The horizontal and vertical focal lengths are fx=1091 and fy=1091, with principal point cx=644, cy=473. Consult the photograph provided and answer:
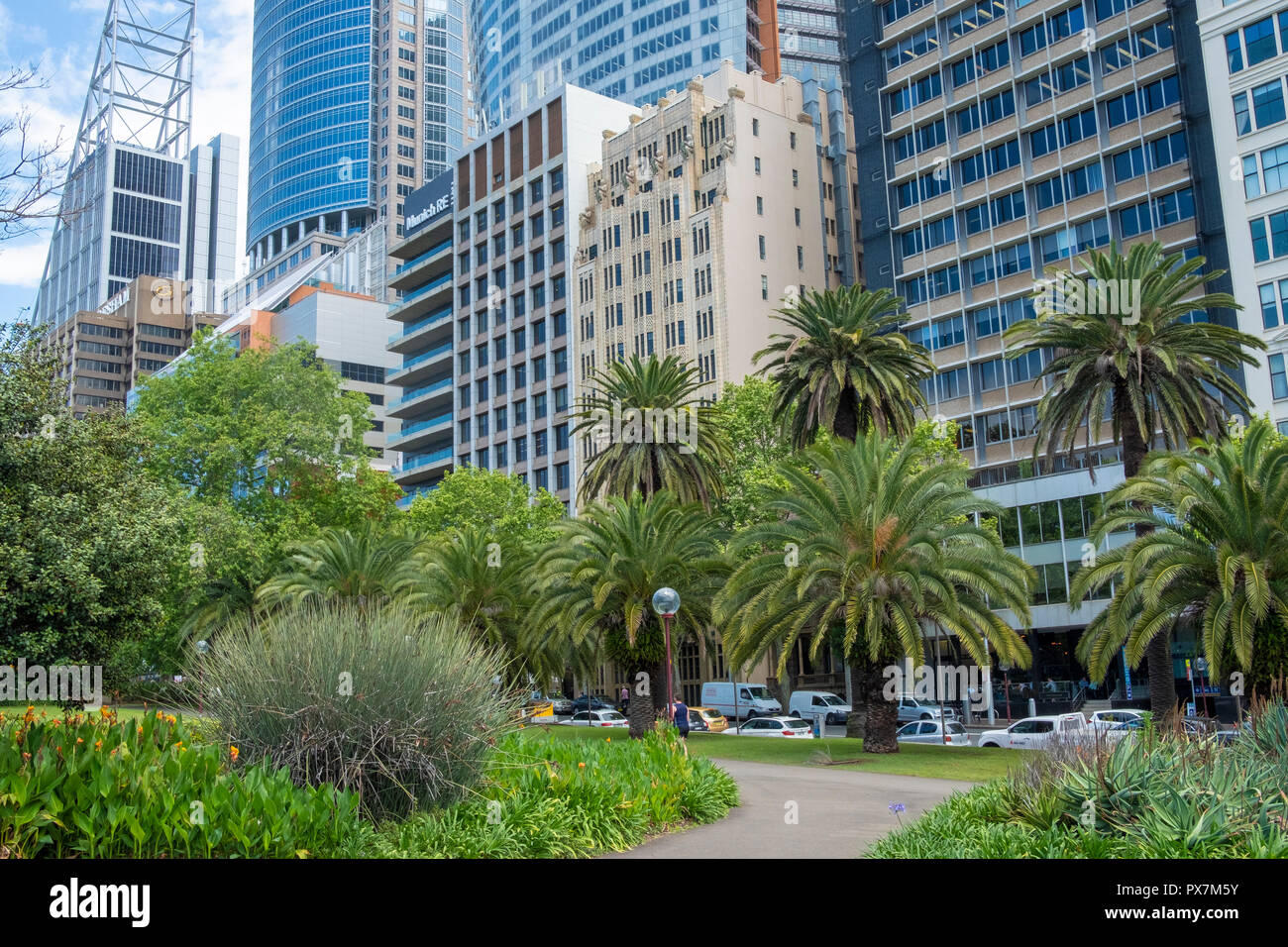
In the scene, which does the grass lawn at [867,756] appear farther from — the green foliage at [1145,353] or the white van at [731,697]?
the white van at [731,697]

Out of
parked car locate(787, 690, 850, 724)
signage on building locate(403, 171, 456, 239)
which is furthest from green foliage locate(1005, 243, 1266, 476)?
signage on building locate(403, 171, 456, 239)

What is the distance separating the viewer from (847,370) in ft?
130

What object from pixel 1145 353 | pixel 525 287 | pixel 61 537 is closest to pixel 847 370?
pixel 1145 353

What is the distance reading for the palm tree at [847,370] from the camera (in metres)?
39.5

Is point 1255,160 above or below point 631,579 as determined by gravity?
above

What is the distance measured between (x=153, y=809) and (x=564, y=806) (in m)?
4.90

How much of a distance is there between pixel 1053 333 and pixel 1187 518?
422 inches

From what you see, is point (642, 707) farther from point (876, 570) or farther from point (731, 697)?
point (731, 697)
